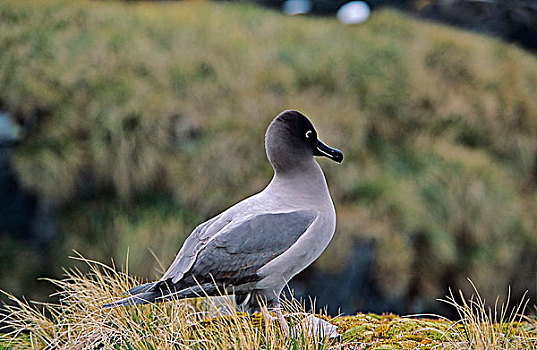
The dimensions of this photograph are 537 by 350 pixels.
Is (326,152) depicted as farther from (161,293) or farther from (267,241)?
(161,293)

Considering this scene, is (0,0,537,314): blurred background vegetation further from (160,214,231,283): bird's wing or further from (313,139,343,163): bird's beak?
(313,139,343,163): bird's beak

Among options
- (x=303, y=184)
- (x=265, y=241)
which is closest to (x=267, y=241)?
(x=265, y=241)

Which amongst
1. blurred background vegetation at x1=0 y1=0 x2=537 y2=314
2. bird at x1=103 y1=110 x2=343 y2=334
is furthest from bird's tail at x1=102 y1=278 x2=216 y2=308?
blurred background vegetation at x1=0 y1=0 x2=537 y2=314

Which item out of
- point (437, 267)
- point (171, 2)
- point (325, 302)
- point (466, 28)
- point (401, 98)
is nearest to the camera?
point (325, 302)

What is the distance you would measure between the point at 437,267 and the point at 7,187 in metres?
2.90

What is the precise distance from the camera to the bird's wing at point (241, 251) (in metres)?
1.74

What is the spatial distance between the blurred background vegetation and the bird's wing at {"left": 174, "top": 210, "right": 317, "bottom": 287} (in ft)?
5.41

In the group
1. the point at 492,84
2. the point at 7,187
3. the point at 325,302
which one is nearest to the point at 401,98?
the point at 492,84

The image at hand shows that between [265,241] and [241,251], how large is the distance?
8 centimetres

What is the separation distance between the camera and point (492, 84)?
5.12 meters

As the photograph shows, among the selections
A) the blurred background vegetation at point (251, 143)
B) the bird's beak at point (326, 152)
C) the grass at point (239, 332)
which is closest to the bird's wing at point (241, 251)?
the grass at point (239, 332)

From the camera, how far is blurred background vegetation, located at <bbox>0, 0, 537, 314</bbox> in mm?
3738

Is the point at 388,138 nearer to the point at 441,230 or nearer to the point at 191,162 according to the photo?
the point at 441,230

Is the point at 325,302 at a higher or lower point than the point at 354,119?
lower
